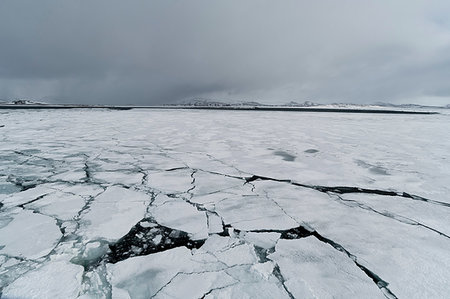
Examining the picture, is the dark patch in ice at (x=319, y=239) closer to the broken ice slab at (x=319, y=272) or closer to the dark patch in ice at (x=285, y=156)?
the broken ice slab at (x=319, y=272)

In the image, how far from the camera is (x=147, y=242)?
71.3 inches

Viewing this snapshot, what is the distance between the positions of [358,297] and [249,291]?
1.89 feet

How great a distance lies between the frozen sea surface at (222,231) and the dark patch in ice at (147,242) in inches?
0.4

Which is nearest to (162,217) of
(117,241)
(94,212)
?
(117,241)

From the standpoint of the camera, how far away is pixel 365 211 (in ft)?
7.54

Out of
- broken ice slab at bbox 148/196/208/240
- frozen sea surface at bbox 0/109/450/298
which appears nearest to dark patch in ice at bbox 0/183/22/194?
frozen sea surface at bbox 0/109/450/298

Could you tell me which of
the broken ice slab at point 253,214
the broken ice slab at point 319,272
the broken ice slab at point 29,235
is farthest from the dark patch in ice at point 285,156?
the broken ice slab at point 29,235

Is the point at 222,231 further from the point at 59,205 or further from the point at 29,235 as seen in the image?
the point at 59,205

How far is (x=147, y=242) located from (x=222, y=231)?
1.86 ft

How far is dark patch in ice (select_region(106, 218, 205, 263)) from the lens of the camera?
1687 mm

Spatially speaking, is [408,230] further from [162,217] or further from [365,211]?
[162,217]

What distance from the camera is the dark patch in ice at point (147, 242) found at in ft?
5.53

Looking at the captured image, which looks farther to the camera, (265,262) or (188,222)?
(188,222)

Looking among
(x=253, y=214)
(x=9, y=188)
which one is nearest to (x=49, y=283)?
(x=253, y=214)
